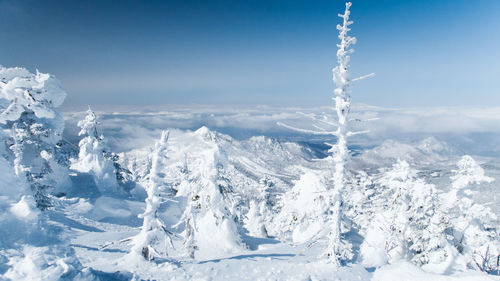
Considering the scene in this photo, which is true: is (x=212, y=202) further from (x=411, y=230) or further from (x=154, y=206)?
(x=411, y=230)

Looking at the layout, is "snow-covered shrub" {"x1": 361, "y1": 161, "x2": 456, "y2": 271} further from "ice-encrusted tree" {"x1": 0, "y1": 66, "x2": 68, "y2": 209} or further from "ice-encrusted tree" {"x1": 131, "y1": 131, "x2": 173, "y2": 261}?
"ice-encrusted tree" {"x1": 0, "y1": 66, "x2": 68, "y2": 209}

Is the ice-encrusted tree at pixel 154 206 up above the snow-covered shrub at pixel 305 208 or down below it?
above

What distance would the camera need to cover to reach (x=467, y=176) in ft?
77.8

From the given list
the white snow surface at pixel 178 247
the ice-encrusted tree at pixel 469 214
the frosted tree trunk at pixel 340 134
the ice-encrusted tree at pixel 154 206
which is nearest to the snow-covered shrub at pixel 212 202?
the white snow surface at pixel 178 247

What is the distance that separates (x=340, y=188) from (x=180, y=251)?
13523 mm

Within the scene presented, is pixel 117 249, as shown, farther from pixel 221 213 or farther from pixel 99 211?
pixel 99 211

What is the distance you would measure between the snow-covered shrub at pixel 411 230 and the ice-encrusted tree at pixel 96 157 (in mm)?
35743

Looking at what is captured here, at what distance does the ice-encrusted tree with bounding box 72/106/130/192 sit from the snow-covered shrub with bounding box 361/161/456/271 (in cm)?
3574

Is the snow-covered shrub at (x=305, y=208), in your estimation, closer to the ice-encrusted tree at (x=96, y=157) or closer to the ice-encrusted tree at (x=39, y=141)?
the ice-encrusted tree at (x=39, y=141)

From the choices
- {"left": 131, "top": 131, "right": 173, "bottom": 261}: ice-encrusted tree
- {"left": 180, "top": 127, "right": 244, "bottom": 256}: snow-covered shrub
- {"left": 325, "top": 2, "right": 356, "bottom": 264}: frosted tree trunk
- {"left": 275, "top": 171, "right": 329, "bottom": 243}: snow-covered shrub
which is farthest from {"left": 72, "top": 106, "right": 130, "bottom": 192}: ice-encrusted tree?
{"left": 325, "top": 2, "right": 356, "bottom": 264}: frosted tree trunk

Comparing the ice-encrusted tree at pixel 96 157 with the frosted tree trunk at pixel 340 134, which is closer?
the frosted tree trunk at pixel 340 134

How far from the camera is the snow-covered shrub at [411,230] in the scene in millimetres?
17953

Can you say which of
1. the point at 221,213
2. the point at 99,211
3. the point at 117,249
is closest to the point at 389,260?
the point at 221,213

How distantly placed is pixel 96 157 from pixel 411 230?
40.0 metres
